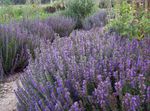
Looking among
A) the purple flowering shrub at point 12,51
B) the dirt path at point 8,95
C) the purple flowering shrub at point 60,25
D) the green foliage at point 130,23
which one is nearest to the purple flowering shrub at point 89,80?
the dirt path at point 8,95

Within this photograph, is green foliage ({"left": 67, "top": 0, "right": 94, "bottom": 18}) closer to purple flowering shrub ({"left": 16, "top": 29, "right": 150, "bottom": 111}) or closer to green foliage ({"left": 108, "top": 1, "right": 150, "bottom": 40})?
green foliage ({"left": 108, "top": 1, "right": 150, "bottom": 40})

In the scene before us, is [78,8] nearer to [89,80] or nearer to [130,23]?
[130,23]

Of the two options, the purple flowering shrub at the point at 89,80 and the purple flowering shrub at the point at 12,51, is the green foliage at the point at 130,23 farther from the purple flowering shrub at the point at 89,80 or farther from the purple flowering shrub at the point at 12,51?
the purple flowering shrub at the point at 12,51

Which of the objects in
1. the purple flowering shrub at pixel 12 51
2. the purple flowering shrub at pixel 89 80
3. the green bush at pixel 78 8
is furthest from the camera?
the green bush at pixel 78 8

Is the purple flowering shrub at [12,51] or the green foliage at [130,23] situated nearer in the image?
the green foliage at [130,23]

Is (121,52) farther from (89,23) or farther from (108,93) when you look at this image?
(89,23)

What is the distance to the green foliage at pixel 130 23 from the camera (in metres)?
3.61

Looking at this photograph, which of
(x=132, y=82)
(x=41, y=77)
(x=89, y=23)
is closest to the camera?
(x=132, y=82)

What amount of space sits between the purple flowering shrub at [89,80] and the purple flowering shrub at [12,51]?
1626 millimetres

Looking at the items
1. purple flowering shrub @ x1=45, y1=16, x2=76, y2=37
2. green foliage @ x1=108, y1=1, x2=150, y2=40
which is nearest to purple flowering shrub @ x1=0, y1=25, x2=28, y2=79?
green foliage @ x1=108, y1=1, x2=150, y2=40

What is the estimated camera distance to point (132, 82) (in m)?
1.84

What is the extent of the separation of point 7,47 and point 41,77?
83.1 inches

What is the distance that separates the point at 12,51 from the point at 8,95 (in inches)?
45.0

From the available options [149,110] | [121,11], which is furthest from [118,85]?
[121,11]
